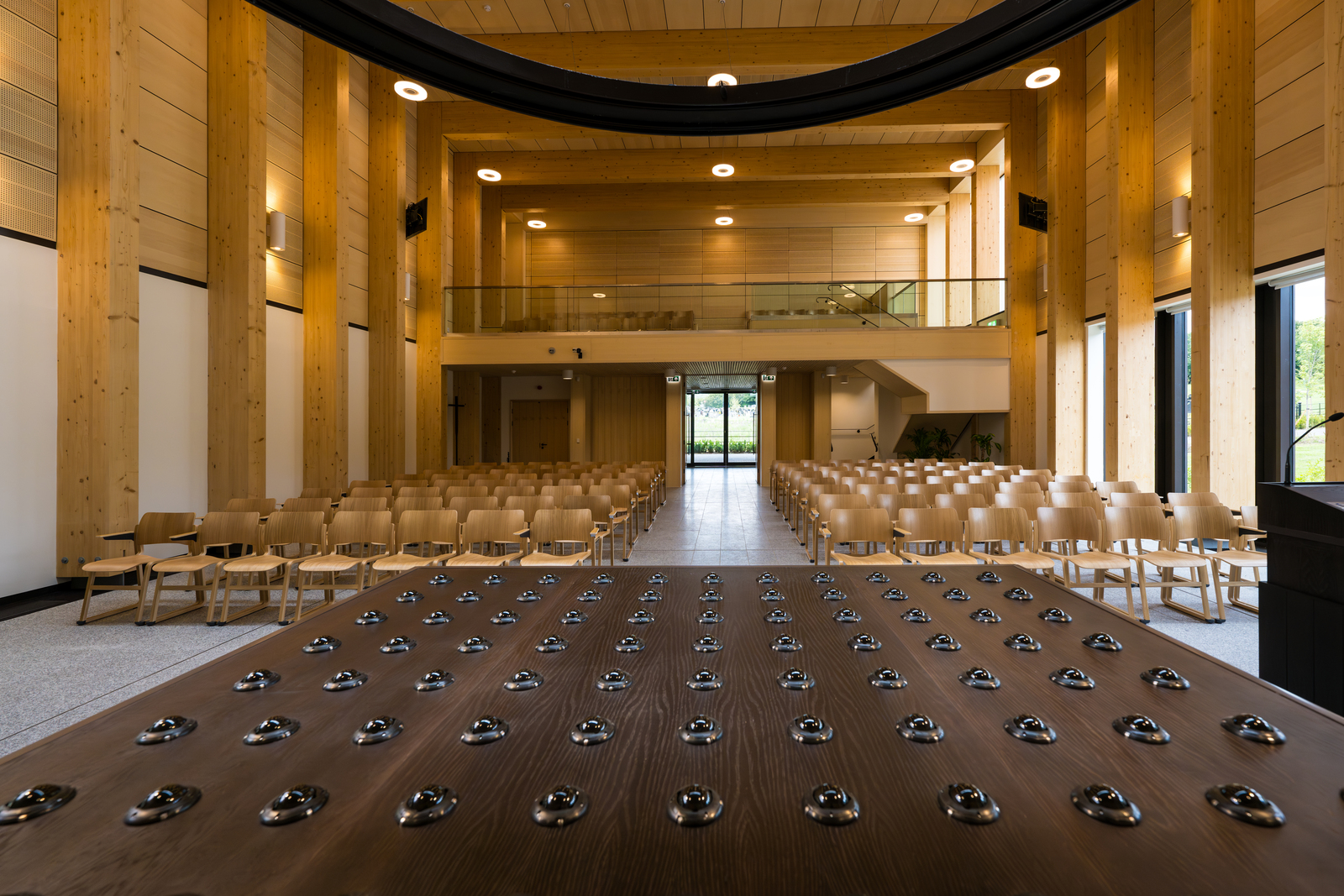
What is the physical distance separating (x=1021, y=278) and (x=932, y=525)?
28.5ft

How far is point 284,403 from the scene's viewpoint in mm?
8875

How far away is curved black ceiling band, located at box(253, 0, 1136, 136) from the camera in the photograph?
49.0 inches

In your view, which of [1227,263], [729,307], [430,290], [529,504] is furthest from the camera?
[729,307]

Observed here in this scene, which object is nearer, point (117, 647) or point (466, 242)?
point (117, 647)

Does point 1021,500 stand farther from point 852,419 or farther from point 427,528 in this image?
point 852,419

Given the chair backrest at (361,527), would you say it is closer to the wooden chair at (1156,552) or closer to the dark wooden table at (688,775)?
the dark wooden table at (688,775)

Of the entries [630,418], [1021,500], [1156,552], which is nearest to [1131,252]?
[1021,500]

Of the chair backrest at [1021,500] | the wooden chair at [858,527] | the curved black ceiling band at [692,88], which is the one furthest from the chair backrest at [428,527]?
the chair backrest at [1021,500]

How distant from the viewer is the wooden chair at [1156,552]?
16.1 ft

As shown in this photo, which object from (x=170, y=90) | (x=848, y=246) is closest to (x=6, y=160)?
(x=170, y=90)

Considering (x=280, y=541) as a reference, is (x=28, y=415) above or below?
above

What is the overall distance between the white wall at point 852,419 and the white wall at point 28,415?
14895 mm

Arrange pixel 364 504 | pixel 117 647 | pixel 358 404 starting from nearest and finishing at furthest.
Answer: pixel 117 647 → pixel 364 504 → pixel 358 404

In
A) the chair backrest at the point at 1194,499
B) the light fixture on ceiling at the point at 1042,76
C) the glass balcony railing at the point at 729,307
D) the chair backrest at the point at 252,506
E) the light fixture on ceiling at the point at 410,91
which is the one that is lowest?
the chair backrest at the point at 252,506
